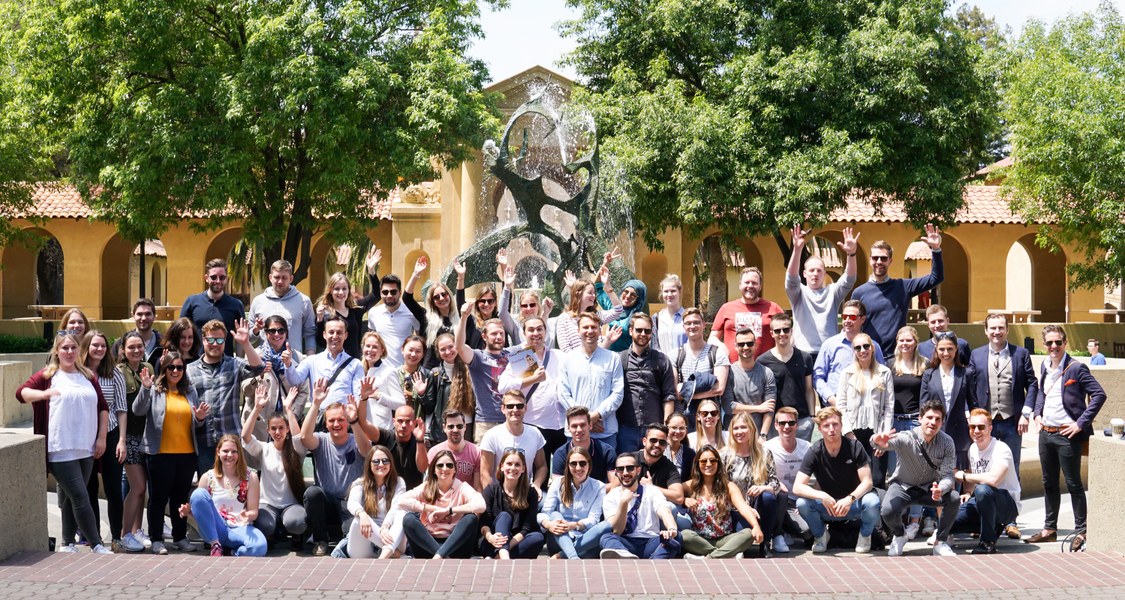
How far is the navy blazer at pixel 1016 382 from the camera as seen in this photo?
8.41 meters

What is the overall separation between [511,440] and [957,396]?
3406mm

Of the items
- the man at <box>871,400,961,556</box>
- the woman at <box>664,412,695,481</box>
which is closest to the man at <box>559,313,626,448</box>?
the woman at <box>664,412,695,481</box>

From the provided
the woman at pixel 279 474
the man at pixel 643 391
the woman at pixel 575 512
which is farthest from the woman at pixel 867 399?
the woman at pixel 279 474

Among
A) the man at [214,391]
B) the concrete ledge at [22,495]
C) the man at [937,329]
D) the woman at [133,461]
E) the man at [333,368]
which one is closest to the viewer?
the concrete ledge at [22,495]

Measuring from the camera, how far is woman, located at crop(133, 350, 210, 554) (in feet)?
25.9

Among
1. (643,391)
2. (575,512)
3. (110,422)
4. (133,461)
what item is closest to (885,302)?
(643,391)

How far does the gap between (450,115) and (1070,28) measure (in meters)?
15.7

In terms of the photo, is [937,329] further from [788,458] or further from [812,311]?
[788,458]

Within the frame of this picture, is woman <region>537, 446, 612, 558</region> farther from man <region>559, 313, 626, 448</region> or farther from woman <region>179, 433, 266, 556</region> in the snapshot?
woman <region>179, 433, 266, 556</region>

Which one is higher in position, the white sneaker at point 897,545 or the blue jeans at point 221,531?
the blue jeans at point 221,531

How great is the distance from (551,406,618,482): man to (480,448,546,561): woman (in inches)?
9.6

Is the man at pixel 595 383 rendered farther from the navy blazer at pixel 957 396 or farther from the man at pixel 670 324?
the navy blazer at pixel 957 396

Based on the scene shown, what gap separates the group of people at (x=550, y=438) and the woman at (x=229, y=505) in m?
0.02

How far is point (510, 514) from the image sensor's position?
7.57m
